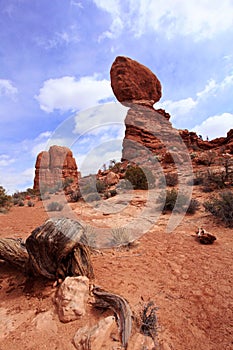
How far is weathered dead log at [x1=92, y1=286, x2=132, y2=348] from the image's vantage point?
1.80 metres

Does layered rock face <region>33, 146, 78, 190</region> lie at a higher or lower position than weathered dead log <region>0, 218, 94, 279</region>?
higher

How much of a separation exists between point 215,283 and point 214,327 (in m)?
0.86

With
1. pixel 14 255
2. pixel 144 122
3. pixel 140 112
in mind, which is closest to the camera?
pixel 14 255

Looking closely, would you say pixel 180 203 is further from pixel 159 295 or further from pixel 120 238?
pixel 159 295

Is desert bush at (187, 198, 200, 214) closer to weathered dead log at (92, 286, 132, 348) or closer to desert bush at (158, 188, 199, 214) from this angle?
desert bush at (158, 188, 199, 214)

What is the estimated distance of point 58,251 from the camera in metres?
2.56

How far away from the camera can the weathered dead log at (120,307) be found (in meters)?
1.80

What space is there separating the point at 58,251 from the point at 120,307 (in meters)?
1.03

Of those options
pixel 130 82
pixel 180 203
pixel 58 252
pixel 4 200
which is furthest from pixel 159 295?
pixel 130 82

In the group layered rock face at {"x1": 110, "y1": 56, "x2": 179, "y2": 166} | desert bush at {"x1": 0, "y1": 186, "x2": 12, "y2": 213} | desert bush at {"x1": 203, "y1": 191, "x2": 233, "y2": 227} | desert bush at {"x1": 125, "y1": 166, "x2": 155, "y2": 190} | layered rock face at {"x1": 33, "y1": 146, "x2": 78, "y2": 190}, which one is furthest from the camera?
layered rock face at {"x1": 33, "y1": 146, "x2": 78, "y2": 190}

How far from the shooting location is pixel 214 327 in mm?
2025

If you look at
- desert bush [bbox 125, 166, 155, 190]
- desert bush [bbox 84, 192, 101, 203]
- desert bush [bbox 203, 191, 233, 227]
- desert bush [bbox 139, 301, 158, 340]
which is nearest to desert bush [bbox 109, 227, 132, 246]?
desert bush [bbox 139, 301, 158, 340]

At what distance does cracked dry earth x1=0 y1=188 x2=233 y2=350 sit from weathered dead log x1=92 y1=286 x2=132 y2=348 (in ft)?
0.49

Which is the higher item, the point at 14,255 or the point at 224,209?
the point at 14,255
